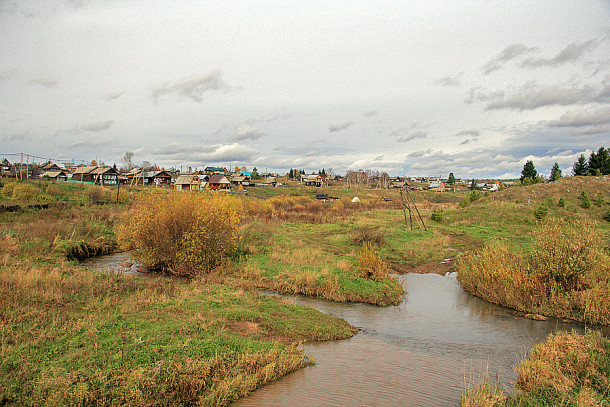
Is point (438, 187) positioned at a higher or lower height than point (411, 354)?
higher

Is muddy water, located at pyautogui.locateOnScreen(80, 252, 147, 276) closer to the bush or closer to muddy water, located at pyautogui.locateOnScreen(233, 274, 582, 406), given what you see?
muddy water, located at pyautogui.locateOnScreen(233, 274, 582, 406)

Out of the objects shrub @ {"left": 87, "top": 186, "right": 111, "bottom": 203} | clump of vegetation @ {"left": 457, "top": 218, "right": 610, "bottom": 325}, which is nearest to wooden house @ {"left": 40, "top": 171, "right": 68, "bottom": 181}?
shrub @ {"left": 87, "top": 186, "right": 111, "bottom": 203}

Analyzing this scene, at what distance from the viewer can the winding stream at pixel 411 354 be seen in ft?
27.7

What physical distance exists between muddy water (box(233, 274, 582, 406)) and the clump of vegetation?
2.58ft

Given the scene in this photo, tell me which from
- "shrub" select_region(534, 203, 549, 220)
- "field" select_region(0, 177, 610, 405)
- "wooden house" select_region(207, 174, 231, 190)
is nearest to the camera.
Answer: "field" select_region(0, 177, 610, 405)

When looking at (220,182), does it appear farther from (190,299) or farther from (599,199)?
(190,299)

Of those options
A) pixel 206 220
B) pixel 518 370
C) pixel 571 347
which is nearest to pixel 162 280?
pixel 206 220

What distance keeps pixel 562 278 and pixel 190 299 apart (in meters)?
14.9

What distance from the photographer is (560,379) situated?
822 cm

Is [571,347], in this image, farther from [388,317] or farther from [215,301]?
[215,301]

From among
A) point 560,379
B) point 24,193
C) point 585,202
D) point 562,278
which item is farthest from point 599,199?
point 24,193

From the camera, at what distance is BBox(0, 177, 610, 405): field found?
776cm

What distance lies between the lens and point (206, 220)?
1919 cm

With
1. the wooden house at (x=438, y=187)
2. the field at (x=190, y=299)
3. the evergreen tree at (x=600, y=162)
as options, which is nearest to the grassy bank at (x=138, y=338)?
the field at (x=190, y=299)
